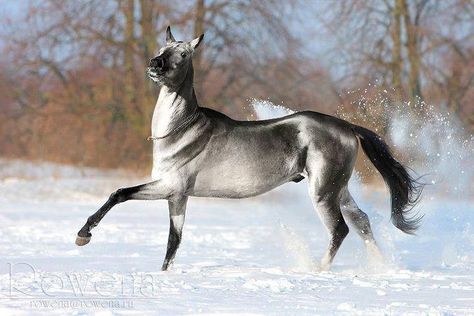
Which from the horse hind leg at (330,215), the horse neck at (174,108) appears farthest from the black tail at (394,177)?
the horse neck at (174,108)

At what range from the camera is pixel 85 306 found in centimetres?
426

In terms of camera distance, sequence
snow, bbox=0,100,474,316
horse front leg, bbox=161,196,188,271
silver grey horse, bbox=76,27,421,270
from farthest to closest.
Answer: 1. horse front leg, bbox=161,196,188,271
2. silver grey horse, bbox=76,27,421,270
3. snow, bbox=0,100,474,316

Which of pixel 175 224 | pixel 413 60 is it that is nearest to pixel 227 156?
pixel 175 224

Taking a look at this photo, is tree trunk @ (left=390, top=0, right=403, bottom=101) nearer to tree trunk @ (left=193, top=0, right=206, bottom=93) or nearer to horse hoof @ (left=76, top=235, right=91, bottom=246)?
tree trunk @ (left=193, top=0, right=206, bottom=93)

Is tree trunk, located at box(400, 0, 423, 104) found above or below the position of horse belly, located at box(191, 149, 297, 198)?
above

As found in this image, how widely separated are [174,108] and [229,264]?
1883mm

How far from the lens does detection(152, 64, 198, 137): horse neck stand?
5.91 metres

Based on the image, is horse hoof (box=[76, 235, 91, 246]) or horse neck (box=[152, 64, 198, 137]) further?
horse neck (box=[152, 64, 198, 137])

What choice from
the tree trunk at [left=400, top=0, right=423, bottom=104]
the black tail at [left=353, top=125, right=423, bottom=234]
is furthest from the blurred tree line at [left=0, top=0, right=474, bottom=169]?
the black tail at [left=353, top=125, right=423, bottom=234]

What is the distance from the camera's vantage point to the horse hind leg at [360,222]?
21.6 ft

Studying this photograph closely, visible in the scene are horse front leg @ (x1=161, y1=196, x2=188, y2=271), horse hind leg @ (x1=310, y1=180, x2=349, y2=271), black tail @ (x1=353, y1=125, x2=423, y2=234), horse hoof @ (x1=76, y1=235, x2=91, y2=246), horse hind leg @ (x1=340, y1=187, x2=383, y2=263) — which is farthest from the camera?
black tail @ (x1=353, y1=125, x2=423, y2=234)

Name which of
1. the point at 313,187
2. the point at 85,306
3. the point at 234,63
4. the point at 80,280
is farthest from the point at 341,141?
the point at 234,63

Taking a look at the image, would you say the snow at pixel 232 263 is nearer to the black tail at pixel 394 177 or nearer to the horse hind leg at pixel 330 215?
the horse hind leg at pixel 330 215

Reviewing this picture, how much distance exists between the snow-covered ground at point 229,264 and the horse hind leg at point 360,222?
0.12m
